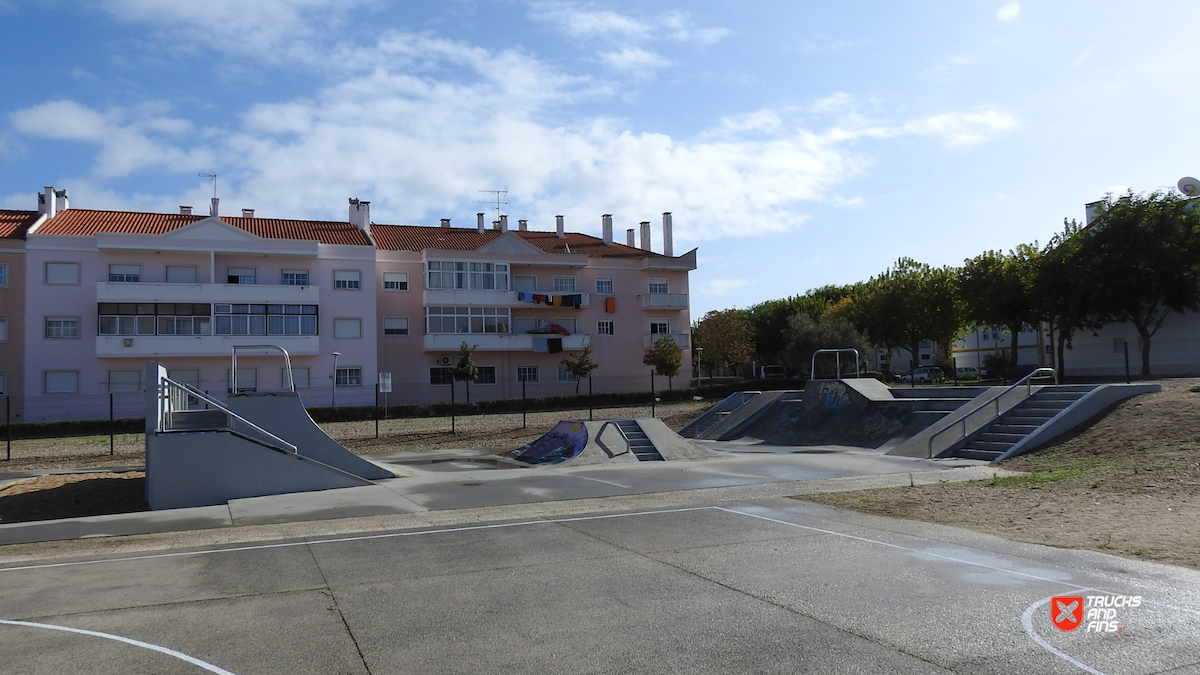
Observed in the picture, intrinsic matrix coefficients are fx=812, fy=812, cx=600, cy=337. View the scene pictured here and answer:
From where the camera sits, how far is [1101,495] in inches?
483

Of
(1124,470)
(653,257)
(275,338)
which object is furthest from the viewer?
(653,257)

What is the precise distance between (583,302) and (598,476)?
38.3m

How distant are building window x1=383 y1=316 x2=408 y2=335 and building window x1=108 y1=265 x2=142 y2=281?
13.3 meters

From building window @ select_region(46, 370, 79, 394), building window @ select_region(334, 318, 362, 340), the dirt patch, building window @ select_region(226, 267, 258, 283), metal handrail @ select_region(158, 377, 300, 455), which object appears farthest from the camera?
building window @ select_region(334, 318, 362, 340)

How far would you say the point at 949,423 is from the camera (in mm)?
20109

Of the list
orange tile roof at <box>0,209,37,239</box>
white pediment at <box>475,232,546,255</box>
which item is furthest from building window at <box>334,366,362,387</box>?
orange tile roof at <box>0,209,37,239</box>

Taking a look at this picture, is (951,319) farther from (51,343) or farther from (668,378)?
(51,343)

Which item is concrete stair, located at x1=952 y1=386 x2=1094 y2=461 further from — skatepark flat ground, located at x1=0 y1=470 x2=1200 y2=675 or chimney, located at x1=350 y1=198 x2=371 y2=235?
chimney, located at x1=350 y1=198 x2=371 y2=235

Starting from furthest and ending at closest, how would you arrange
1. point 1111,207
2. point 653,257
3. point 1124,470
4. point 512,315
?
point 653,257 → point 512,315 → point 1111,207 → point 1124,470

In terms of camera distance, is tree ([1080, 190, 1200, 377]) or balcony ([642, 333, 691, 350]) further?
balcony ([642, 333, 691, 350])

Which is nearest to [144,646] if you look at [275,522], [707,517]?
→ [275,522]

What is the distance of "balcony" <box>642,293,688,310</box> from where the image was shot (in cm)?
5616

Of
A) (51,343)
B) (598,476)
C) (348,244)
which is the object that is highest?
(348,244)

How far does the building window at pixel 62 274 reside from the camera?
137 ft
